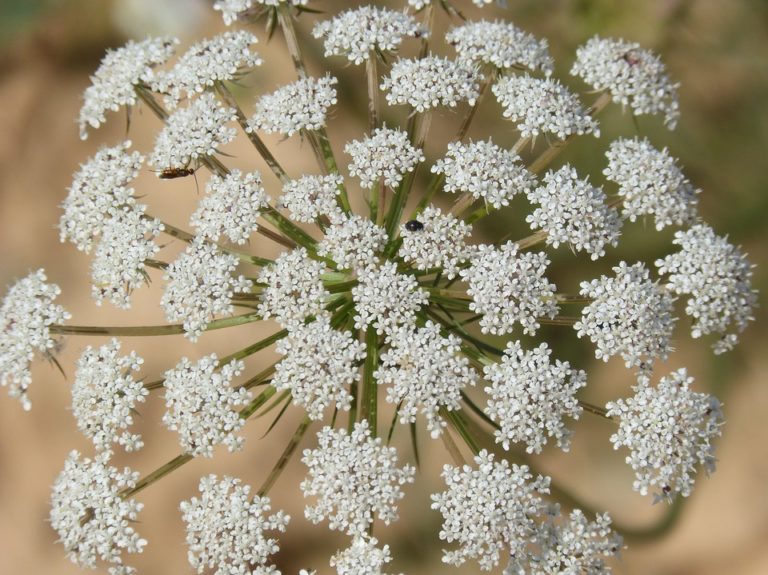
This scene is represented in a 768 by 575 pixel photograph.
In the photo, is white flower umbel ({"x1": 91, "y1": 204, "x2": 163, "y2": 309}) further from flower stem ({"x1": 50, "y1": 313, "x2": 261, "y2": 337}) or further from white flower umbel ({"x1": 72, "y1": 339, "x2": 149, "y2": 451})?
white flower umbel ({"x1": 72, "y1": 339, "x2": 149, "y2": 451})

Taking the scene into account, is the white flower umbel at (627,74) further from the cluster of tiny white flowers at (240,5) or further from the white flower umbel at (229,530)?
the white flower umbel at (229,530)

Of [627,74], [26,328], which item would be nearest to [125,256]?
[26,328]

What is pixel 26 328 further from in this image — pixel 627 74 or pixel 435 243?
pixel 627 74

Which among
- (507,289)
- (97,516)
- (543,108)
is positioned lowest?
(507,289)

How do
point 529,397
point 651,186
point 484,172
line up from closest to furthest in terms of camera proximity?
point 529,397 → point 484,172 → point 651,186

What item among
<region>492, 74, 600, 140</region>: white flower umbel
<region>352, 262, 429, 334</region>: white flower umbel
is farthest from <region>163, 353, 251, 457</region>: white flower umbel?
<region>492, 74, 600, 140</region>: white flower umbel
